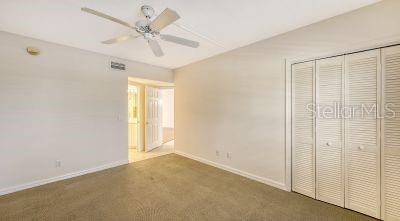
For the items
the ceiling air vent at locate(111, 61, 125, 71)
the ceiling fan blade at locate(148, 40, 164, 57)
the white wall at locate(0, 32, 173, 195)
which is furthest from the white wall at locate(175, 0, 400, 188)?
the white wall at locate(0, 32, 173, 195)

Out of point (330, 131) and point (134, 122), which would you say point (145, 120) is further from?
point (330, 131)

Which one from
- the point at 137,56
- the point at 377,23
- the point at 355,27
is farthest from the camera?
the point at 137,56

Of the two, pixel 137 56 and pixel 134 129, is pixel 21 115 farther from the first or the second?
pixel 134 129

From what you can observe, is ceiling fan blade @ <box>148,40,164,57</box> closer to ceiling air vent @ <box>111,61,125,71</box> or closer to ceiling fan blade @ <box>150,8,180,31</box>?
ceiling fan blade @ <box>150,8,180,31</box>

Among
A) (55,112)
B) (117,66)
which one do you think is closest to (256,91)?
(117,66)

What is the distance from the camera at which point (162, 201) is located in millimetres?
2510

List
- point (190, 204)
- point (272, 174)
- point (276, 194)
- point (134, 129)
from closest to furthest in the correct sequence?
point (190, 204), point (276, 194), point (272, 174), point (134, 129)

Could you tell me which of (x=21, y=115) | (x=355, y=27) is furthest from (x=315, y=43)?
(x=21, y=115)

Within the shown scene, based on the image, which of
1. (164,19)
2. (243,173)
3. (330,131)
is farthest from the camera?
(243,173)

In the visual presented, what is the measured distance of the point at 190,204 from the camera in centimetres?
244

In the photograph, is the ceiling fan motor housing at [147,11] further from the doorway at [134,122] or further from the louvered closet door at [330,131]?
the doorway at [134,122]

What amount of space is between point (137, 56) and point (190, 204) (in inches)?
128

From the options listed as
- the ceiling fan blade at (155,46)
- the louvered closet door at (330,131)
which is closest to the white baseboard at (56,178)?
the ceiling fan blade at (155,46)

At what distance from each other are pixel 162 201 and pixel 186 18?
102 inches
